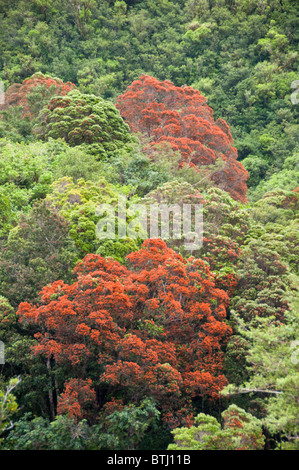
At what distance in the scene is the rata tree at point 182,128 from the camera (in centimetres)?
2466

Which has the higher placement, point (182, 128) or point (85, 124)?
point (182, 128)

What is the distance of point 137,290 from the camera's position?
11344mm

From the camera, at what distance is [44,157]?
19359 mm

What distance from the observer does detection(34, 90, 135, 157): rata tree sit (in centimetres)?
2205

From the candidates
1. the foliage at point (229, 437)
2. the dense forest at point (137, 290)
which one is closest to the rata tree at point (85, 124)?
the dense forest at point (137, 290)

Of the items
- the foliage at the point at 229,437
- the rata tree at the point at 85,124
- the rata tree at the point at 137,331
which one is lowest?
the foliage at the point at 229,437

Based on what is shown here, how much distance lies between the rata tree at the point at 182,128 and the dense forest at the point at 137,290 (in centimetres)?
11

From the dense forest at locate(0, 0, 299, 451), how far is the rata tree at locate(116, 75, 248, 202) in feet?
0.35

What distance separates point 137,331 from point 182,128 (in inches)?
714

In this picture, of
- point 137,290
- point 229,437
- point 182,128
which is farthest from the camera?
point 182,128

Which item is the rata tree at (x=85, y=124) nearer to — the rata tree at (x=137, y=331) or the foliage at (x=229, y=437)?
the rata tree at (x=137, y=331)

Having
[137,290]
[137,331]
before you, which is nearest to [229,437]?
[137,331]

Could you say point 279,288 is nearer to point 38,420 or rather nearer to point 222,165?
point 38,420

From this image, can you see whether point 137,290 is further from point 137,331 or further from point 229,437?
point 229,437
